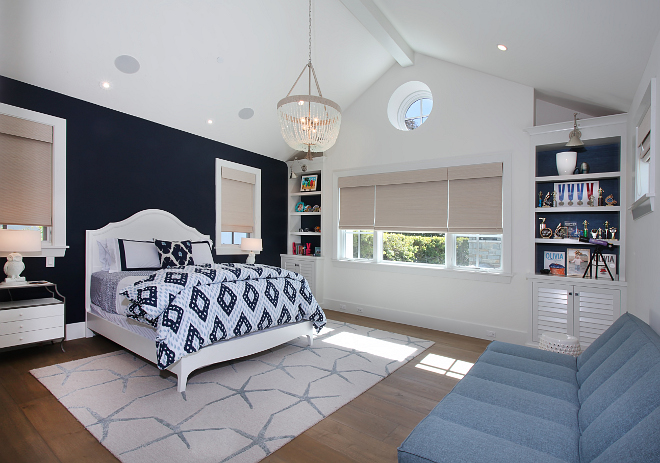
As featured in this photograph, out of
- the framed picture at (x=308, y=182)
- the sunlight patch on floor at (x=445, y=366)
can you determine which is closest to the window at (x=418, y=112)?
the framed picture at (x=308, y=182)

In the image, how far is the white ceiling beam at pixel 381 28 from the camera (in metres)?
3.46

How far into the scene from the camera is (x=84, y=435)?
2.04 metres

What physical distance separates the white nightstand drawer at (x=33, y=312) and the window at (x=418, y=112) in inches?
177

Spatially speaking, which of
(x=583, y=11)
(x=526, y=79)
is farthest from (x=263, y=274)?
(x=526, y=79)

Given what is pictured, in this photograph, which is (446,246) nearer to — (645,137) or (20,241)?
(645,137)

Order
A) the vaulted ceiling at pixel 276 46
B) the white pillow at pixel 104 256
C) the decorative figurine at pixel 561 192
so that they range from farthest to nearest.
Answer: the white pillow at pixel 104 256, the decorative figurine at pixel 561 192, the vaulted ceiling at pixel 276 46

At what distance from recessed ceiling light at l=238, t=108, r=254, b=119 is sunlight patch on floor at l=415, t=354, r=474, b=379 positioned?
3.63 meters

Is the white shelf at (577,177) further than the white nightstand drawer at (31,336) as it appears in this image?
Yes

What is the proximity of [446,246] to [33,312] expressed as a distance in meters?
4.29

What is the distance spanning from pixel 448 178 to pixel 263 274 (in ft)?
8.33

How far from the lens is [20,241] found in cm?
309

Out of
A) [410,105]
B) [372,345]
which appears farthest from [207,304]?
[410,105]

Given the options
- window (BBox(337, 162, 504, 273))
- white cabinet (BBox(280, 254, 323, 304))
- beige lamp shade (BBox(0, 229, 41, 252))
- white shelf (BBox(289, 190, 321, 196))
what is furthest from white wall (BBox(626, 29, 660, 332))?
beige lamp shade (BBox(0, 229, 41, 252))

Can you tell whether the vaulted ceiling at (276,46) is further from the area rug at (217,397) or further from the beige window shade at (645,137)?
the area rug at (217,397)
